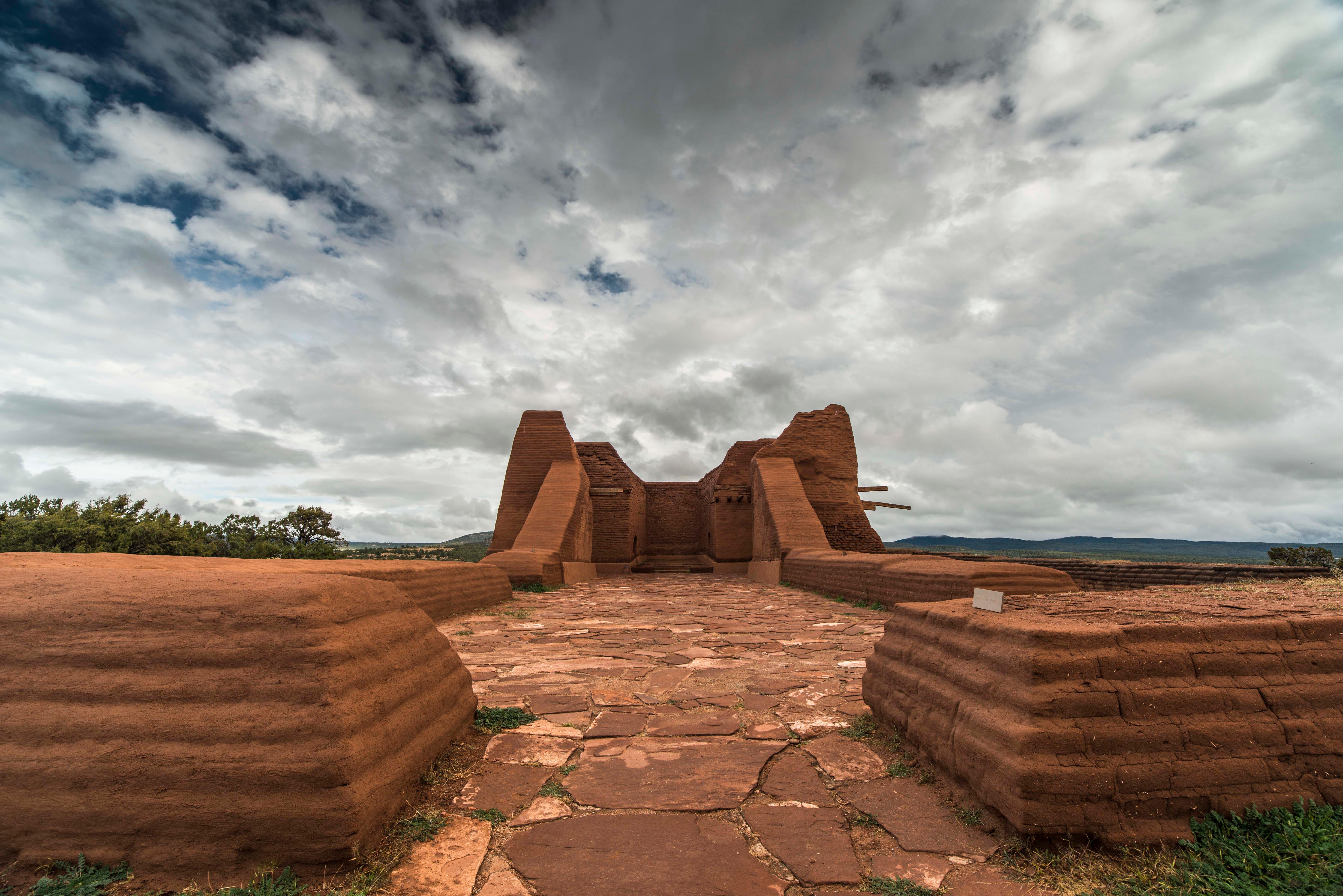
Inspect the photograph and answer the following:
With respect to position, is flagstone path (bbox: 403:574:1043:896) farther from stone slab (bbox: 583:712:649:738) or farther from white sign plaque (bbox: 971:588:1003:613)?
white sign plaque (bbox: 971:588:1003:613)

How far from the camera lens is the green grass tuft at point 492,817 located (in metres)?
2.06

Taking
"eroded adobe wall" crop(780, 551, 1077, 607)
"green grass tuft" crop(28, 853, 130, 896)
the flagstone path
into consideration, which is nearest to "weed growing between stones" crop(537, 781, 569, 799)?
the flagstone path

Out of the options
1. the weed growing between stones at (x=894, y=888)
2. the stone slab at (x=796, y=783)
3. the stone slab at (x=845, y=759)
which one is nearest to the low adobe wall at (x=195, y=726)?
the stone slab at (x=796, y=783)

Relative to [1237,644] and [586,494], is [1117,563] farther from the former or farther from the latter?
[586,494]

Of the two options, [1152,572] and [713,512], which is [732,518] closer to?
[713,512]

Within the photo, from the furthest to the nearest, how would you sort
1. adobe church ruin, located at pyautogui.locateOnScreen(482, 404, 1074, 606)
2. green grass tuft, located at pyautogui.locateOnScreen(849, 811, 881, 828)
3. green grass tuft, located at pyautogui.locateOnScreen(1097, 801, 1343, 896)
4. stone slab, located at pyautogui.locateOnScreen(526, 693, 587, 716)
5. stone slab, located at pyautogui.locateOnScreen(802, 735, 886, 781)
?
1. adobe church ruin, located at pyautogui.locateOnScreen(482, 404, 1074, 606)
2. stone slab, located at pyautogui.locateOnScreen(526, 693, 587, 716)
3. stone slab, located at pyautogui.locateOnScreen(802, 735, 886, 781)
4. green grass tuft, located at pyautogui.locateOnScreen(849, 811, 881, 828)
5. green grass tuft, located at pyautogui.locateOnScreen(1097, 801, 1343, 896)

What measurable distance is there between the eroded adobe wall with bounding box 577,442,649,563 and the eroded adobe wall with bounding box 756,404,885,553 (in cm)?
396

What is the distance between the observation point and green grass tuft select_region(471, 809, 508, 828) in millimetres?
2064

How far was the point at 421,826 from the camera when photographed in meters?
1.97

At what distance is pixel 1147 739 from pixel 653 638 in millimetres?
4133

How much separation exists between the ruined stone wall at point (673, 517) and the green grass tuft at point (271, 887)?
56.5 feet

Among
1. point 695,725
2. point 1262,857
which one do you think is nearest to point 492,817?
point 695,725

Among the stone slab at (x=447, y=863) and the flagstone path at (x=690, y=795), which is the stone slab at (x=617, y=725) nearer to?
the flagstone path at (x=690, y=795)

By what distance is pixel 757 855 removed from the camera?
1.87m
